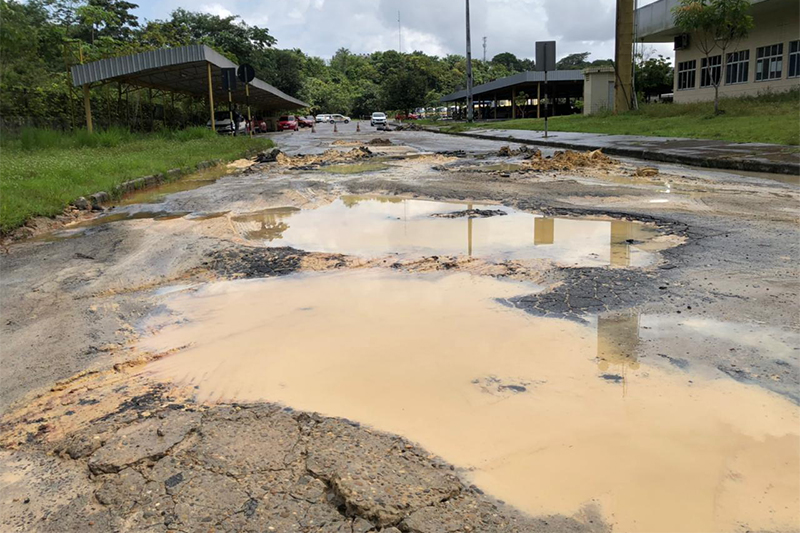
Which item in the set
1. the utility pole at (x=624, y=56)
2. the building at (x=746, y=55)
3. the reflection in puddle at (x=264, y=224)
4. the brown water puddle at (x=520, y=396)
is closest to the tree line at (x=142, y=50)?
the reflection in puddle at (x=264, y=224)

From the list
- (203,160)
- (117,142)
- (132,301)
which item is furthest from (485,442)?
(117,142)

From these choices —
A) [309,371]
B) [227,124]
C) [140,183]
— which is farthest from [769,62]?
[309,371]

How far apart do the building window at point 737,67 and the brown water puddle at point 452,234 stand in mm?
29338

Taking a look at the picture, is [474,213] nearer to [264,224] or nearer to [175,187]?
[264,224]

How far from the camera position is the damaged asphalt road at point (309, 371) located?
2248 millimetres

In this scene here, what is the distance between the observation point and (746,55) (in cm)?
3123

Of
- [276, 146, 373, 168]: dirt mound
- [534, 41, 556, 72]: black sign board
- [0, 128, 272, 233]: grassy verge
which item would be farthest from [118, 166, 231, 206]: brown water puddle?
[534, 41, 556, 72]: black sign board

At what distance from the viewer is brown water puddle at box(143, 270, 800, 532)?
2.32 metres

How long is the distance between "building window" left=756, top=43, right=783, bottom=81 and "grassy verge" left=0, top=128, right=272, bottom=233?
23.9m

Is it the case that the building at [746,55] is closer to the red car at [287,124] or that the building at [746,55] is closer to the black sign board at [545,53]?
the black sign board at [545,53]

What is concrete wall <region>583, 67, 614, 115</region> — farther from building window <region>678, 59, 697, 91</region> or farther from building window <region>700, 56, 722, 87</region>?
building window <region>700, 56, 722, 87</region>

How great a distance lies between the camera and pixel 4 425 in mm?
2934

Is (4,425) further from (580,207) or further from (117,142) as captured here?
(117,142)

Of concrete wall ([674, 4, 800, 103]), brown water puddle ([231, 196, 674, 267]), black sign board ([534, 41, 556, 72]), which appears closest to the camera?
brown water puddle ([231, 196, 674, 267])
